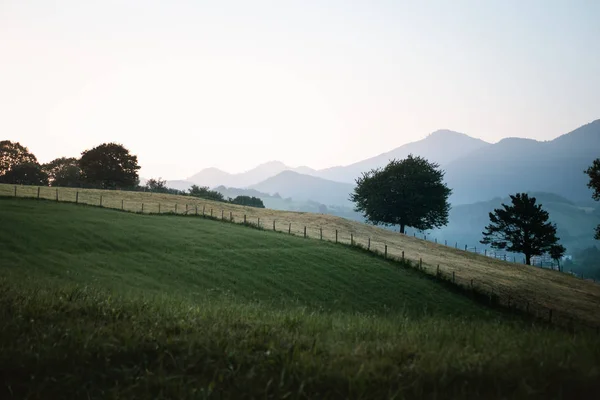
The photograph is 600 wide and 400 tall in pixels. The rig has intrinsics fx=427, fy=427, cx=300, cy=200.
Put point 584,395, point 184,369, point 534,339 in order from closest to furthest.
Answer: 1. point 584,395
2. point 184,369
3. point 534,339

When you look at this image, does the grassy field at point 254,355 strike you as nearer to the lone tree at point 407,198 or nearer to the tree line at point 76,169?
the lone tree at point 407,198

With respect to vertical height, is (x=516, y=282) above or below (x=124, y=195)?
below

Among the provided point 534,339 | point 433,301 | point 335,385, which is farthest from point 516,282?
point 335,385

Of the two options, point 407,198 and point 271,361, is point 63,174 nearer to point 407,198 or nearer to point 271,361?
point 407,198

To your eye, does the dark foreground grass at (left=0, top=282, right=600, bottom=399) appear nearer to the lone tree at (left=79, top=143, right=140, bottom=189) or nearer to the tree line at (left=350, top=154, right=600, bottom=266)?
the tree line at (left=350, top=154, right=600, bottom=266)

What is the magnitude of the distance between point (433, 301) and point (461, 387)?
32.4 m

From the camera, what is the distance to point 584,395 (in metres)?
5.85

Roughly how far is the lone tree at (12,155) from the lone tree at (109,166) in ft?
96.1

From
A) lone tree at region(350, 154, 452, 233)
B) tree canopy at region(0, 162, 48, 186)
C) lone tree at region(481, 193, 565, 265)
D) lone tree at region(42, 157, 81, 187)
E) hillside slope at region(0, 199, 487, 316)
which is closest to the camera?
hillside slope at region(0, 199, 487, 316)

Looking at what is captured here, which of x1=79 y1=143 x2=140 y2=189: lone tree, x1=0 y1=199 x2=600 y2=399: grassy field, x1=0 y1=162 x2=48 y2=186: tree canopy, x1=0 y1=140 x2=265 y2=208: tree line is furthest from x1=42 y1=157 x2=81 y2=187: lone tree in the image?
x1=0 y1=199 x2=600 y2=399: grassy field

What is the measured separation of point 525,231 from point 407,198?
2409 centimetres

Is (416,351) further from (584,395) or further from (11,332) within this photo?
(11,332)

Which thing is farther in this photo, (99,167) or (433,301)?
(99,167)

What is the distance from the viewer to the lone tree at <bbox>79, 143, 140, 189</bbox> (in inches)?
4286
